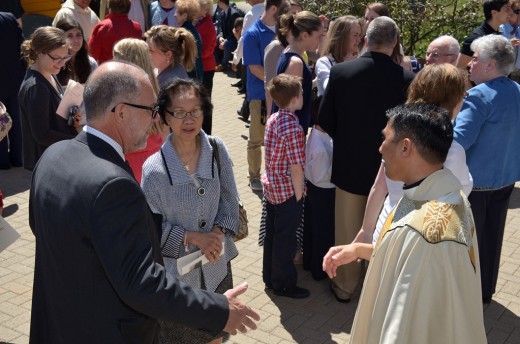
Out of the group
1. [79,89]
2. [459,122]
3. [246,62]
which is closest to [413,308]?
[459,122]

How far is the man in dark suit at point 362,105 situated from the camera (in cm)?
489

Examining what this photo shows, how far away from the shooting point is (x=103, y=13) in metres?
10.0

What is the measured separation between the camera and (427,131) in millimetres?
2914

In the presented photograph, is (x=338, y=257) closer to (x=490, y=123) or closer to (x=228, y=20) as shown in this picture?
(x=490, y=123)

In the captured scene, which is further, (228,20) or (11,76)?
(228,20)

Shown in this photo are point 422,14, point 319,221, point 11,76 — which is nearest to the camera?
point 319,221

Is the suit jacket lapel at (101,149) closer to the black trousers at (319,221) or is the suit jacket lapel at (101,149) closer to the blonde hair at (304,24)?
the black trousers at (319,221)

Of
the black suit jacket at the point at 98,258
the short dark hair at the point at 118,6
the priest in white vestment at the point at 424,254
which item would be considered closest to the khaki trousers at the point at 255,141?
the short dark hair at the point at 118,6

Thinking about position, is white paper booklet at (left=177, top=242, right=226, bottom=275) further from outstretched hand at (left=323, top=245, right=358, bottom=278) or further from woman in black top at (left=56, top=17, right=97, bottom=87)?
woman in black top at (left=56, top=17, right=97, bottom=87)

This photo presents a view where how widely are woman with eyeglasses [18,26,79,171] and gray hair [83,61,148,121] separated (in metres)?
2.65

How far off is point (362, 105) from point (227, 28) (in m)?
8.85

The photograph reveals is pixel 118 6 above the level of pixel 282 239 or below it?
above

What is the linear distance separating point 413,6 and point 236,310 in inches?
342

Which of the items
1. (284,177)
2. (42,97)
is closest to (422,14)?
(284,177)
